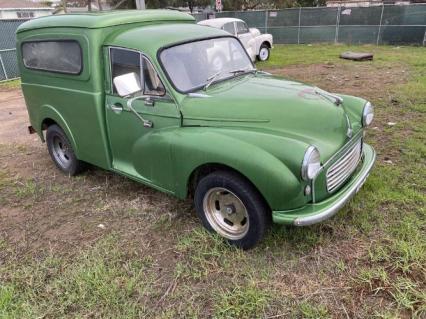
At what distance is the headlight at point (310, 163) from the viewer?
2.64 m

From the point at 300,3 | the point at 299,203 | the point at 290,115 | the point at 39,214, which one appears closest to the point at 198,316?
the point at 299,203

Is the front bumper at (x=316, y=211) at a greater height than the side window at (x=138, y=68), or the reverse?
the side window at (x=138, y=68)

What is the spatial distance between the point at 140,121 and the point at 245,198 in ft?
4.48

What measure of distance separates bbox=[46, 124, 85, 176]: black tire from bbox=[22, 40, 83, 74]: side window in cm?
80

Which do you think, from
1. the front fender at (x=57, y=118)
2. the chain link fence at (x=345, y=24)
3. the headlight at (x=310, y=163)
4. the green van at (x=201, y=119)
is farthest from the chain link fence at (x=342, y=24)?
the headlight at (x=310, y=163)

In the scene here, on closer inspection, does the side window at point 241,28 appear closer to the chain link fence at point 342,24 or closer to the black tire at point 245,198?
the chain link fence at point 342,24

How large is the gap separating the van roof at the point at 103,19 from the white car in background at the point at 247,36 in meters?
8.65

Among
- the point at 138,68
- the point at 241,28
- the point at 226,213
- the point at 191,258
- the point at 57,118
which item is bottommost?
the point at 191,258

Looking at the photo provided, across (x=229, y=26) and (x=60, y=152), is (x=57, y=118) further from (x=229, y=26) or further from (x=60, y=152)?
(x=229, y=26)

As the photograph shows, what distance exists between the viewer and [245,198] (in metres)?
2.90

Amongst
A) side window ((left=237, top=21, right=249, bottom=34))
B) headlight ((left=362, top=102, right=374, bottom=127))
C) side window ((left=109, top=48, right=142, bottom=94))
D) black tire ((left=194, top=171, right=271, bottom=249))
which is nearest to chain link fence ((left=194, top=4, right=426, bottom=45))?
side window ((left=237, top=21, right=249, bottom=34))

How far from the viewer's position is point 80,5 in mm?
43281

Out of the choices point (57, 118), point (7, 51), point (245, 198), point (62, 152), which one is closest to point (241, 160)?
point (245, 198)

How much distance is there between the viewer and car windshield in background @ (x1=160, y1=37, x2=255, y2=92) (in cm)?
346
